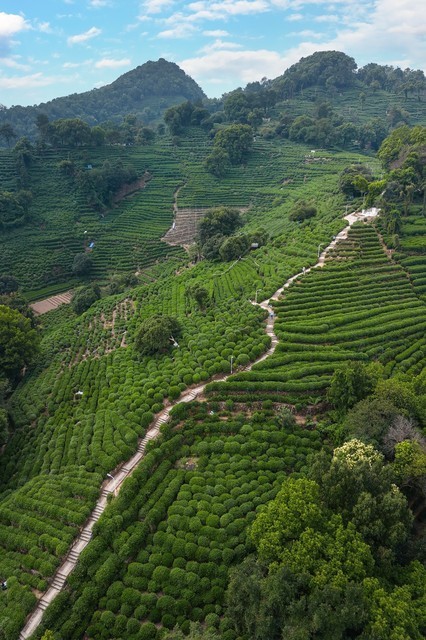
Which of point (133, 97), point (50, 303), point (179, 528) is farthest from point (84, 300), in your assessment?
point (133, 97)

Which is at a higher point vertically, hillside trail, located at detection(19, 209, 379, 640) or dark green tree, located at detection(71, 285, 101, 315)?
dark green tree, located at detection(71, 285, 101, 315)

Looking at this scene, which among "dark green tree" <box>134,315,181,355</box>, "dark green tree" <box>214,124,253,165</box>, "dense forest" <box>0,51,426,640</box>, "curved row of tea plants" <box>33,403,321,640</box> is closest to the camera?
"dense forest" <box>0,51,426,640</box>

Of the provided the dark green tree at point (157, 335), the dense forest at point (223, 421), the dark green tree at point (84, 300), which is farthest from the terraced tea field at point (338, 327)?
the dark green tree at point (84, 300)

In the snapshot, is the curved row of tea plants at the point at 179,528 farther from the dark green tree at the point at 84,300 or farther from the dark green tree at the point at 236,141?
the dark green tree at the point at 236,141

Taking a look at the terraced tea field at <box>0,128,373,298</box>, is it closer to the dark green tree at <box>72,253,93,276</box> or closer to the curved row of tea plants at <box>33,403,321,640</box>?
the dark green tree at <box>72,253,93,276</box>

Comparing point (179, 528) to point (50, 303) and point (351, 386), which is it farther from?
point (50, 303)

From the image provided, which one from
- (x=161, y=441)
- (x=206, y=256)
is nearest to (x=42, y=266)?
(x=206, y=256)

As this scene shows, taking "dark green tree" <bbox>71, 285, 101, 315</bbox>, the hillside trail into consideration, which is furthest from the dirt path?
the hillside trail
